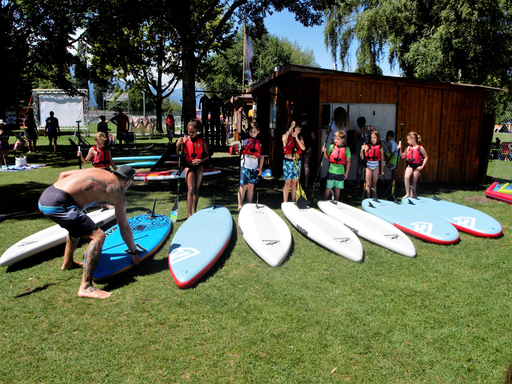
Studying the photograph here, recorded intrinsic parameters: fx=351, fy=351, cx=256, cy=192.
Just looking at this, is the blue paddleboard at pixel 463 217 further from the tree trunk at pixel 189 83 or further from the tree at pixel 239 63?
the tree at pixel 239 63

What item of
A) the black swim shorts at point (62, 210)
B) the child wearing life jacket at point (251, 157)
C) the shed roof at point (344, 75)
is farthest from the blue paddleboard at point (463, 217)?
the black swim shorts at point (62, 210)

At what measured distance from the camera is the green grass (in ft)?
9.23

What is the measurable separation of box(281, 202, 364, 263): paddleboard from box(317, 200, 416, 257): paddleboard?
29 centimetres

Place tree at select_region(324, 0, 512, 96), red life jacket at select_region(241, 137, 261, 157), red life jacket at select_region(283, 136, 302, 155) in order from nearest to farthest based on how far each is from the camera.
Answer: red life jacket at select_region(241, 137, 261, 157), red life jacket at select_region(283, 136, 302, 155), tree at select_region(324, 0, 512, 96)

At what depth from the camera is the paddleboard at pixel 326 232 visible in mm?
4932

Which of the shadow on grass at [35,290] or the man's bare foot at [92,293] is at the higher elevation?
the man's bare foot at [92,293]

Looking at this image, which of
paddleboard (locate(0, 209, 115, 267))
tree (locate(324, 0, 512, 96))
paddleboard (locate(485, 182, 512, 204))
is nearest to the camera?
paddleboard (locate(0, 209, 115, 267))

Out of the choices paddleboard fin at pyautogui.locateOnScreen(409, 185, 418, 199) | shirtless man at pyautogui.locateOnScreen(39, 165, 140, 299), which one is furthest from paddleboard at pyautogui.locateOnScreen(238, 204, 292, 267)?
paddleboard fin at pyautogui.locateOnScreen(409, 185, 418, 199)

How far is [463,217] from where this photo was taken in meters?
6.31

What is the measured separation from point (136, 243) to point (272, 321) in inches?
91.0

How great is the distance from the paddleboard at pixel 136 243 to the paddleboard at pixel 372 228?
304 centimetres

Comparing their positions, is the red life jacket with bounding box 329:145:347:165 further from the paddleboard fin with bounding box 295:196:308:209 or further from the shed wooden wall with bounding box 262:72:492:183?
the shed wooden wall with bounding box 262:72:492:183

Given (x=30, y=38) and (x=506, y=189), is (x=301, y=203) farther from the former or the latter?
(x=30, y=38)

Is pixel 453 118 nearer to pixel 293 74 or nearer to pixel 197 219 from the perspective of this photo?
pixel 293 74
